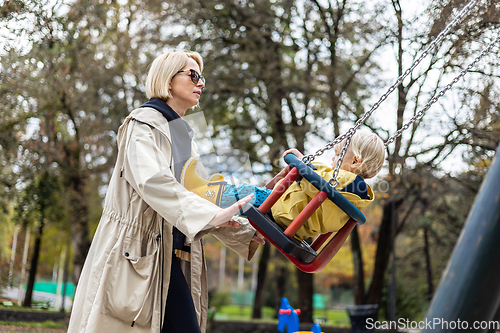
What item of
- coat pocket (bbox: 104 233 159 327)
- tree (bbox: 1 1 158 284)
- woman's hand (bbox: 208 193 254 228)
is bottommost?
coat pocket (bbox: 104 233 159 327)

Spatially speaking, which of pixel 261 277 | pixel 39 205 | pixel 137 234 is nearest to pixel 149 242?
pixel 137 234

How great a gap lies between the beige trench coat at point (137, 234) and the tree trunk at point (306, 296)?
32.3 ft

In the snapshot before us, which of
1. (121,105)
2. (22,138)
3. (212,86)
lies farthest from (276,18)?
(22,138)

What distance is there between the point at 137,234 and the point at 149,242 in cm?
7

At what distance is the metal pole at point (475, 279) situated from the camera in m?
0.95

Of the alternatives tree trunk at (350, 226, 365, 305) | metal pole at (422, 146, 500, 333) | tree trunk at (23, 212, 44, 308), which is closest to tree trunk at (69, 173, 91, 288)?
tree trunk at (23, 212, 44, 308)

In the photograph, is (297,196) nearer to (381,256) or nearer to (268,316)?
(381,256)

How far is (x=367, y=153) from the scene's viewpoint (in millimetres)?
2500

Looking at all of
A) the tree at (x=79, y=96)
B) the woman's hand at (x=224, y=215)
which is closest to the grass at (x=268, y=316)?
the tree at (x=79, y=96)

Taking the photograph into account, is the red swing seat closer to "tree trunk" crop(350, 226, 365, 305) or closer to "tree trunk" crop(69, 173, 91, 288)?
"tree trunk" crop(69, 173, 91, 288)

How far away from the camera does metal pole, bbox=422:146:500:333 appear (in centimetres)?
95

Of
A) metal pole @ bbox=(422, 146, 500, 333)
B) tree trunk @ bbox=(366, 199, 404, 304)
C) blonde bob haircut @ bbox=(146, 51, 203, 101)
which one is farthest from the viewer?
tree trunk @ bbox=(366, 199, 404, 304)

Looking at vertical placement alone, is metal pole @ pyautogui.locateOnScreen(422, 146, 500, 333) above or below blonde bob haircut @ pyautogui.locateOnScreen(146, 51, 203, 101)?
below

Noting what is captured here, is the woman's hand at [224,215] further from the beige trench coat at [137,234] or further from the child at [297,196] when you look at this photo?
the child at [297,196]
